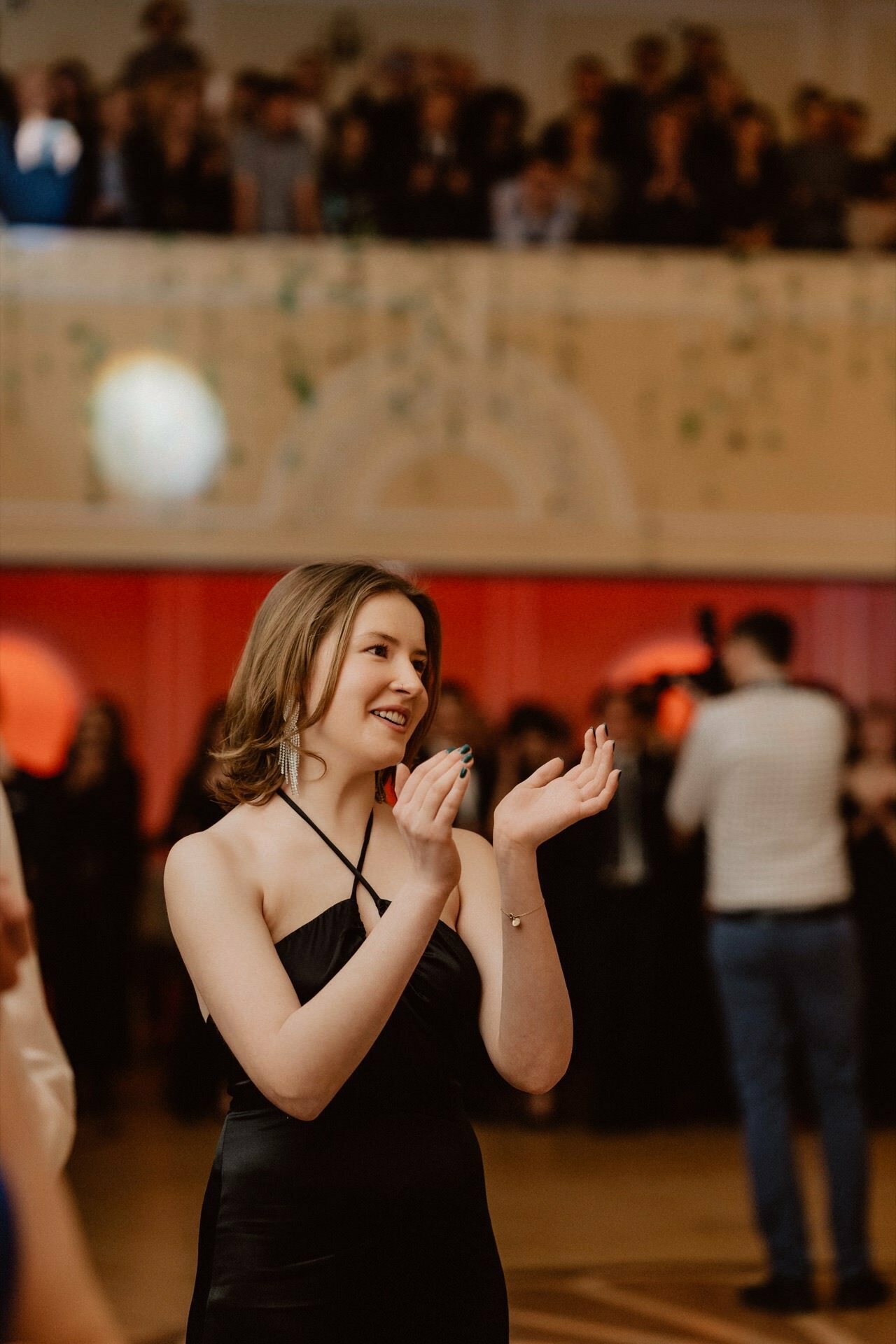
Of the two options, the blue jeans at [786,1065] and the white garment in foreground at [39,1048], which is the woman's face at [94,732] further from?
the white garment in foreground at [39,1048]

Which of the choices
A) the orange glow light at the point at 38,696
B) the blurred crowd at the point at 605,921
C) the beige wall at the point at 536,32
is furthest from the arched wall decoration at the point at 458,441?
the orange glow light at the point at 38,696

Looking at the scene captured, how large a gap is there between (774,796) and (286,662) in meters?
2.63

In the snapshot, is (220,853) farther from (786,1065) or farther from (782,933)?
(786,1065)

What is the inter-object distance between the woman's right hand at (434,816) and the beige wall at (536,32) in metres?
9.75

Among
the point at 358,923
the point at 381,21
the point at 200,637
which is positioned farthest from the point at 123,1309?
the point at 381,21

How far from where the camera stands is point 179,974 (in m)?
7.47

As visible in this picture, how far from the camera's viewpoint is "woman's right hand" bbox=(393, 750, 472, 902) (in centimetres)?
165

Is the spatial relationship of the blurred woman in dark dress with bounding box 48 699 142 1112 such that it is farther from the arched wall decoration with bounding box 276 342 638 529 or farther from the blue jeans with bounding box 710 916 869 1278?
the blue jeans with bounding box 710 916 869 1278

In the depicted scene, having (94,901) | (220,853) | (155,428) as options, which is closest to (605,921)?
(94,901)

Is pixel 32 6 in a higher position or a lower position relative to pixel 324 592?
higher

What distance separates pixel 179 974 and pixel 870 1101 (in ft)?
10.6

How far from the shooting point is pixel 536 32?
1081 cm

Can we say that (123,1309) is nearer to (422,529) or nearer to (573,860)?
(573,860)

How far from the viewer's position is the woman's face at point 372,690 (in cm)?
189
